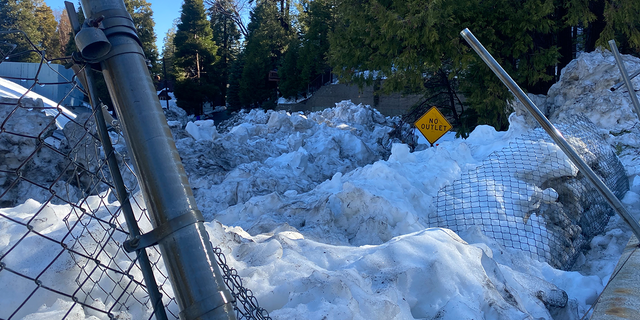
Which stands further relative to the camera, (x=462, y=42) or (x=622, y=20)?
(x=462, y=42)

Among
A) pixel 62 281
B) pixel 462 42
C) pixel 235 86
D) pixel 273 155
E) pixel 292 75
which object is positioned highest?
pixel 235 86

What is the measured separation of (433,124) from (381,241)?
5.44 metres

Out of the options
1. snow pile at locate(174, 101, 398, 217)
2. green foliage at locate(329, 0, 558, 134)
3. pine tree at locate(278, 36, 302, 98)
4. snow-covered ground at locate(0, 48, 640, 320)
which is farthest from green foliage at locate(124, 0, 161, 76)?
snow-covered ground at locate(0, 48, 640, 320)

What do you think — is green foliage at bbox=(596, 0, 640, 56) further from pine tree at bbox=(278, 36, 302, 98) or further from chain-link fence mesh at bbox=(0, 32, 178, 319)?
pine tree at bbox=(278, 36, 302, 98)

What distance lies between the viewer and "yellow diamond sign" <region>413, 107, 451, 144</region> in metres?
8.92

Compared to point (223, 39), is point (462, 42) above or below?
below

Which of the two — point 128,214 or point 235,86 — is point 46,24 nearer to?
point 235,86

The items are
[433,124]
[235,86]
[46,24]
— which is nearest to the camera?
[433,124]

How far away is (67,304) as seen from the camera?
6.59 feet

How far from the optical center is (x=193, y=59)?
33.1 meters

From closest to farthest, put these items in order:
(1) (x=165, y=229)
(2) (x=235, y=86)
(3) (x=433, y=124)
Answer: (1) (x=165, y=229)
(3) (x=433, y=124)
(2) (x=235, y=86)

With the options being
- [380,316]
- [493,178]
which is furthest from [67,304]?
[493,178]

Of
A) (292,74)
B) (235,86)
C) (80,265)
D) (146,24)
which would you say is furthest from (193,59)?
(80,265)

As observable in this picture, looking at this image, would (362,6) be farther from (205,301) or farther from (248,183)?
(205,301)
